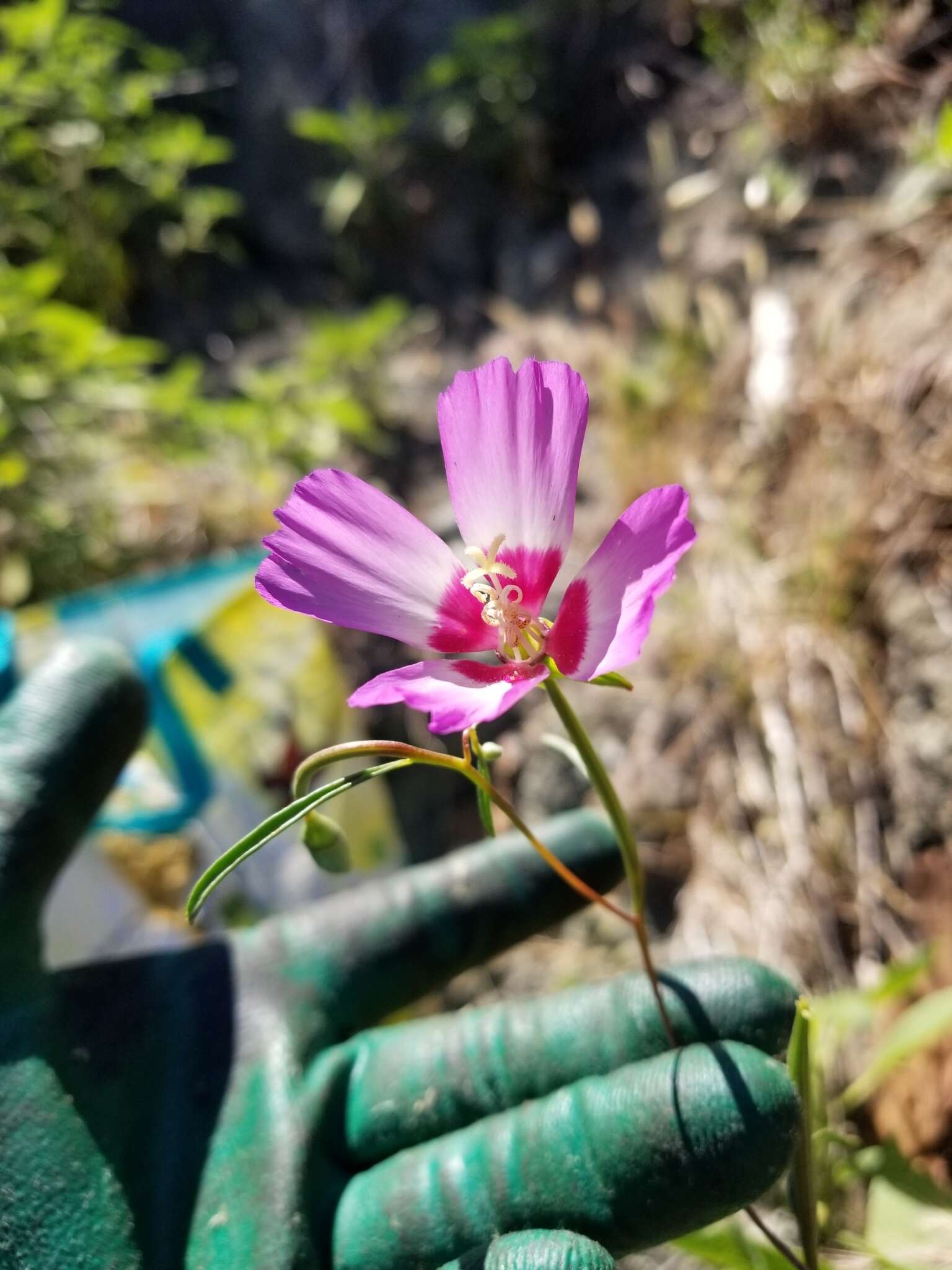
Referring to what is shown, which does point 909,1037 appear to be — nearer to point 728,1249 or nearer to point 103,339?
point 728,1249

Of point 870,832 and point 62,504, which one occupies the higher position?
point 62,504

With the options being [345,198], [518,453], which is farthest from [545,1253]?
[345,198]

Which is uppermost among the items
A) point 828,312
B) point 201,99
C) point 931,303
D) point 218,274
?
point 201,99

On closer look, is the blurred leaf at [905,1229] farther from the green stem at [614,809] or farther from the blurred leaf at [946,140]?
the blurred leaf at [946,140]

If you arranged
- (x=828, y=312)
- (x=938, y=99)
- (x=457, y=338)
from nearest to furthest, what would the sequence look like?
(x=828, y=312)
(x=938, y=99)
(x=457, y=338)

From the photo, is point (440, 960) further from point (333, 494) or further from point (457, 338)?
point (457, 338)

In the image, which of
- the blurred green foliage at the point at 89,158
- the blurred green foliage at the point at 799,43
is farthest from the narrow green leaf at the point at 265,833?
the blurred green foliage at the point at 89,158

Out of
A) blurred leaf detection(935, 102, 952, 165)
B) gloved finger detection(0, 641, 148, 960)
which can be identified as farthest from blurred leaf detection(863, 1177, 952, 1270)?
blurred leaf detection(935, 102, 952, 165)

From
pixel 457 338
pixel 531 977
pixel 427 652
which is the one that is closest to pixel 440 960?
pixel 531 977
